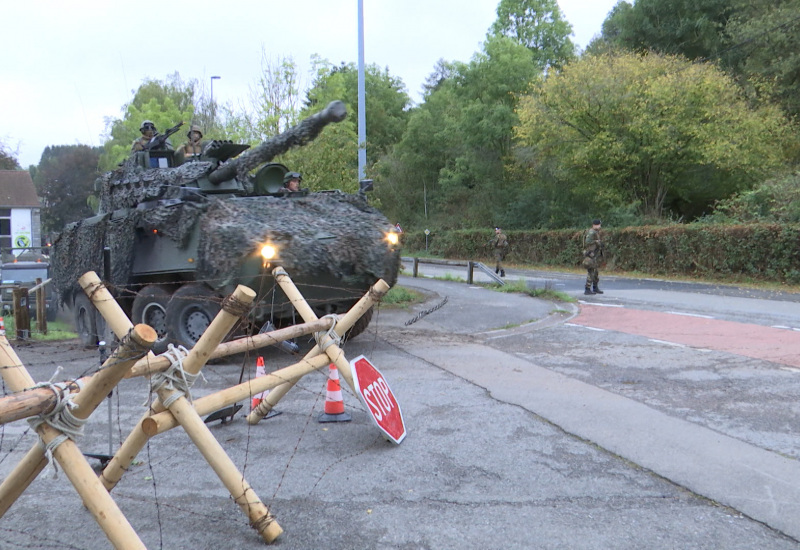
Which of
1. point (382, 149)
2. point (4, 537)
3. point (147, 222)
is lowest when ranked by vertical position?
point (4, 537)

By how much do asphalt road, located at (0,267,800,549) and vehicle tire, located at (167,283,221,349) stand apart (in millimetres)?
535

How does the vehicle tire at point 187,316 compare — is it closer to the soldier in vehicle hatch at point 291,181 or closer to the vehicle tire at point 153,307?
the vehicle tire at point 153,307

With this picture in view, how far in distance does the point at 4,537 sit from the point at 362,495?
198cm

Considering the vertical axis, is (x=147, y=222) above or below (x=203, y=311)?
above

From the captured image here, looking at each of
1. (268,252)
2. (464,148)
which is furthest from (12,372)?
(464,148)

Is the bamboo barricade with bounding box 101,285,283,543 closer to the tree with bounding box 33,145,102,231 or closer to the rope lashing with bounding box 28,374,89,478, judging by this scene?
the rope lashing with bounding box 28,374,89,478

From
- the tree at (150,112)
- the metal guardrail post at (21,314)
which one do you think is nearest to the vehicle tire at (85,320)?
the metal guardrail post at (21,314)

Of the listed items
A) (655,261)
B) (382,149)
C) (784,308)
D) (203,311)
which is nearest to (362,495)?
(203,311)

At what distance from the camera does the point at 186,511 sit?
14.1ft

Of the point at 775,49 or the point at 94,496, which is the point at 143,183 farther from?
the point at 775,49

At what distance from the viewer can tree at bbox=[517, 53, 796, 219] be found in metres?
26.6

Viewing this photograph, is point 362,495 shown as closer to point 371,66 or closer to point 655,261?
point 655,261

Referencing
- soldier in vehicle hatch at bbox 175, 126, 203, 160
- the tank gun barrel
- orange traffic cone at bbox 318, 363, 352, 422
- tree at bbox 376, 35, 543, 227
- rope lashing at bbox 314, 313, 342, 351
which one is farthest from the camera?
tree at bbox 376, 35, 543, 227

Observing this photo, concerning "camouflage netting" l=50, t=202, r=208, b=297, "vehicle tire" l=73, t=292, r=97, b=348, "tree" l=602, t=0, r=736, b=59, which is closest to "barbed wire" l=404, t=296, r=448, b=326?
"camouflage netting" l=50, t=202, r=208, b=297
